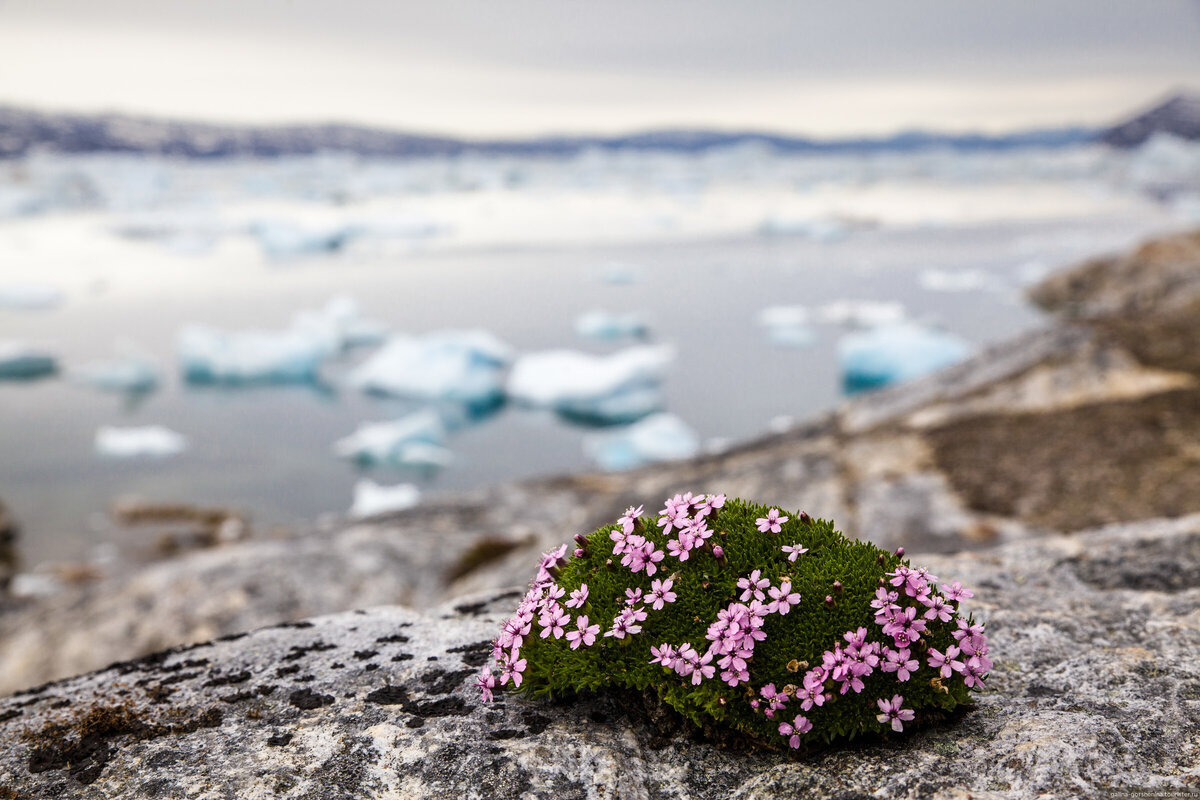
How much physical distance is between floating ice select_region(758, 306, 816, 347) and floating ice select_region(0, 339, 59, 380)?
177 ft

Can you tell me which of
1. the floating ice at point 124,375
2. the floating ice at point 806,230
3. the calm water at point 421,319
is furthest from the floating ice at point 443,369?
the floating ice at point 806,230

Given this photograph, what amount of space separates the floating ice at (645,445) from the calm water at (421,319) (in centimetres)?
202

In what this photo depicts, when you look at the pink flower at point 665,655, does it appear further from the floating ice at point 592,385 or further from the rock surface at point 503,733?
the floating ice at point 592,385

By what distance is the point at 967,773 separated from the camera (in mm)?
4113

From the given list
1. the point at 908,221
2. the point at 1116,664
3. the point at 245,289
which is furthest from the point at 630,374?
Result: the point at 908,221

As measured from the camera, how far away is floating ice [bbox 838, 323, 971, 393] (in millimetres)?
51312

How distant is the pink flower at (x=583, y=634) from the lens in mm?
4551

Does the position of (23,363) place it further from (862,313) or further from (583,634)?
(583,634)

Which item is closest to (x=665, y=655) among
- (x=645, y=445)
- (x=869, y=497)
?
(x=869, y=497)

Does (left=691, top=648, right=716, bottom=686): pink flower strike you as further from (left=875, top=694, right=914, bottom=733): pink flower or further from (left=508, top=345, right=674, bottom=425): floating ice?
(left=508, top=345, right=674, bottom=425): floating ice

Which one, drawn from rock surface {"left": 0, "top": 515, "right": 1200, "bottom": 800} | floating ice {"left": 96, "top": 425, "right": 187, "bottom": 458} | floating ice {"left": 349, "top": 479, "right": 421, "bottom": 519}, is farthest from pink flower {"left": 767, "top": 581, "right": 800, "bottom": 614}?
floating ice {"left": 96, "top": 425, "right": 187, "bottom": 458}

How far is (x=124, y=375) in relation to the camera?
55281mm

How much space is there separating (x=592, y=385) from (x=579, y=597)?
4615cm

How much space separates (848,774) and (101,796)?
3.79 meters
